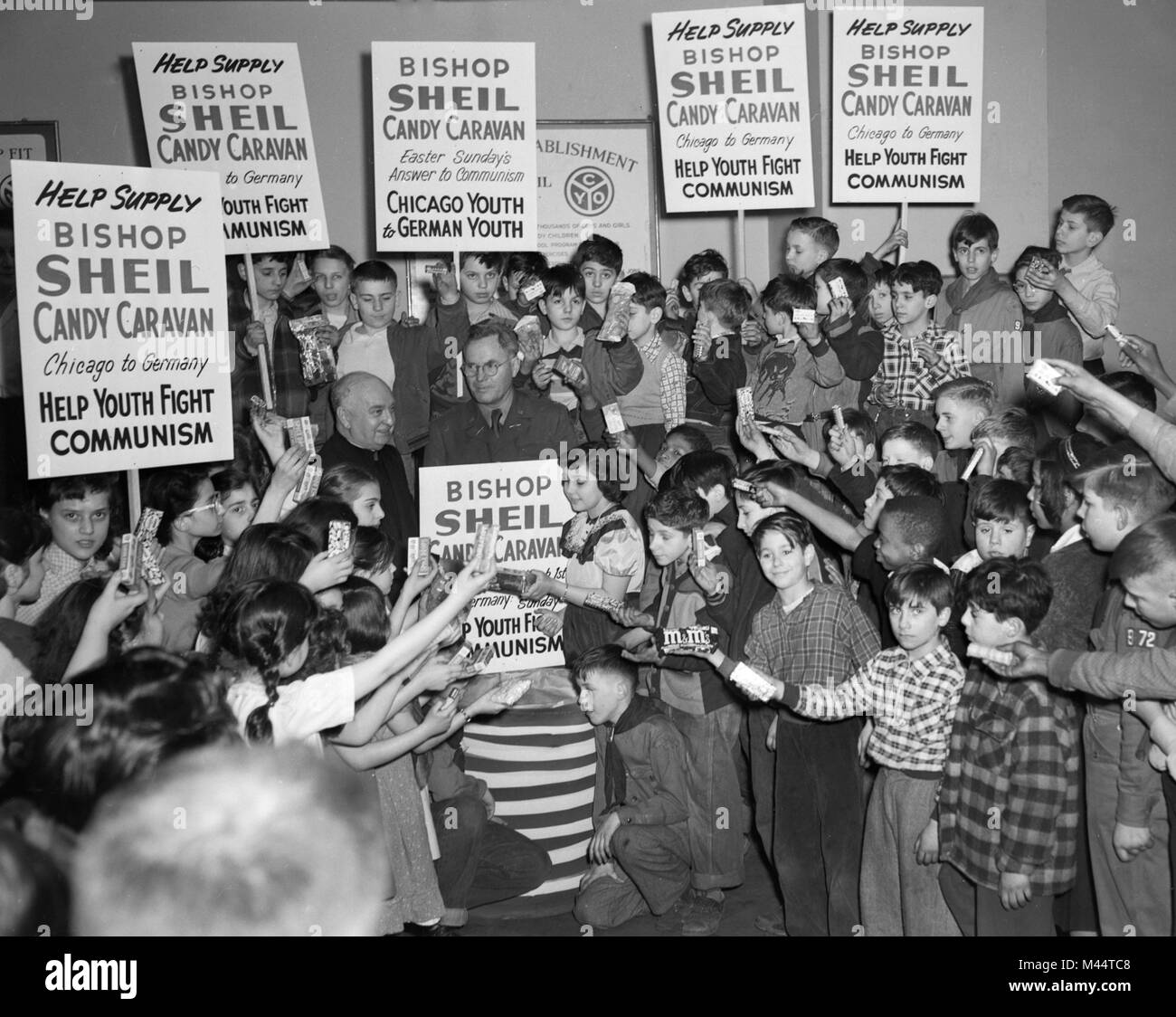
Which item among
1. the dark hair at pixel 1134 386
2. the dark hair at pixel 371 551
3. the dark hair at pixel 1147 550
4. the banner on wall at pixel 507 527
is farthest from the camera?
the dark hair at pixel 1134 386

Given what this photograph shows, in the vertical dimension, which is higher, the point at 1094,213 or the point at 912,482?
the point at 1094,213

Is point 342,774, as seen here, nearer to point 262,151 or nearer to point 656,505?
point 656,505

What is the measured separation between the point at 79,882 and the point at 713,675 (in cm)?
289

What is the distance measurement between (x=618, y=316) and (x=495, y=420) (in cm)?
81

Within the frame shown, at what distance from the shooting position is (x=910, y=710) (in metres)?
4.19

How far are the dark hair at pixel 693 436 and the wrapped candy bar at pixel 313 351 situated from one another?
6.32ft

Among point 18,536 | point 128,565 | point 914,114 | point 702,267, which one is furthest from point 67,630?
point 914,114

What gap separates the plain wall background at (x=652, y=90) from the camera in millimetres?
9344

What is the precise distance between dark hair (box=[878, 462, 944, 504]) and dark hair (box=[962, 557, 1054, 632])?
0.88 m

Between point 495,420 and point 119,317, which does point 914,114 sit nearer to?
point 495,420

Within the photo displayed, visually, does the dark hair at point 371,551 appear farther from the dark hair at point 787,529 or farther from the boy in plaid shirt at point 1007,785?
the boy in plaid shirt at point 1007,785

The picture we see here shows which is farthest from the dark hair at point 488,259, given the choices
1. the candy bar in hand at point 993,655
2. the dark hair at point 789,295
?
the candy bar in hand at point 993,655

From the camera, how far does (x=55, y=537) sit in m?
4.99
